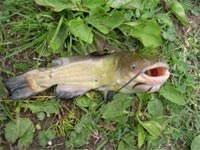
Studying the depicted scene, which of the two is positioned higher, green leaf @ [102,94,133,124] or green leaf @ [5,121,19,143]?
green leaf @ [102,94,133,124]

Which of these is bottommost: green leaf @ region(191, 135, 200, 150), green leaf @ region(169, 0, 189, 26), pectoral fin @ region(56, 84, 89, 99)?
green leaf @ region(191, 135, 200, 150)

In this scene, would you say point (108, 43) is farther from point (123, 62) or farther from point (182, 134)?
point (182, 134)

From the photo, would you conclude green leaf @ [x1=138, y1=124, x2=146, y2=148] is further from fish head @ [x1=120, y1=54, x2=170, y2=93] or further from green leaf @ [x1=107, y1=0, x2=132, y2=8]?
green leaf @ [x1=107, y1=0, x2=132, y2=8]

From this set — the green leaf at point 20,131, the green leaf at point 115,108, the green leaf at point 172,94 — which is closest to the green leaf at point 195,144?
the green leaf at point 172,94

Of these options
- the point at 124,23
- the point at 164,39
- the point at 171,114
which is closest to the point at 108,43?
the point at 124,23

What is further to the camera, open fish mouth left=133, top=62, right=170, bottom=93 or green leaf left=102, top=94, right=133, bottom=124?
green leaf left=102, top=94, right=133, bottom=124

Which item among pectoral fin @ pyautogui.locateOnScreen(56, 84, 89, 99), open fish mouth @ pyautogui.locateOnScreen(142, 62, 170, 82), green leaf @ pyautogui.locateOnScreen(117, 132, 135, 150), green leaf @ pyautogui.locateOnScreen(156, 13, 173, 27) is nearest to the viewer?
open fish mouth @ pyautogui.locateOnScreen(142, 62, 170, 82)

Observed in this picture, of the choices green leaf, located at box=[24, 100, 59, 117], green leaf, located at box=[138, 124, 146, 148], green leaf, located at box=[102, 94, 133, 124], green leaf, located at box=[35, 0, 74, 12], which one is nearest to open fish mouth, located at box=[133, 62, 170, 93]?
green leaf, located at box=[102, 94, 133, 124]
